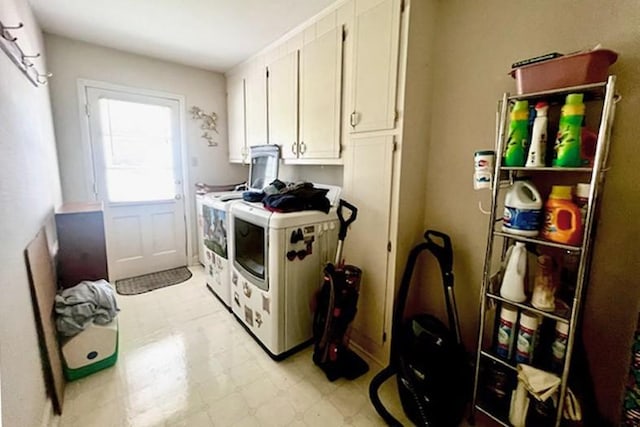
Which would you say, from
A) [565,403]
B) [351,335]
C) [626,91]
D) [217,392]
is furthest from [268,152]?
[565,403]

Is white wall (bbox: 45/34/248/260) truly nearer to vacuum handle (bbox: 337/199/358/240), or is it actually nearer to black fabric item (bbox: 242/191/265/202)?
black fabric item (bbox: 242/191/265/202)

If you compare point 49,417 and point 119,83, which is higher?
point 119,83

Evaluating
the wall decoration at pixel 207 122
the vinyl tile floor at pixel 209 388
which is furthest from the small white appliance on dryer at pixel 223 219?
the wall decoration at pixel 207 122

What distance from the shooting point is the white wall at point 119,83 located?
2.71 meters

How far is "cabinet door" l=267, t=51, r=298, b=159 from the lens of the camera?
8.00ft

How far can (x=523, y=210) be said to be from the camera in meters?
1.18

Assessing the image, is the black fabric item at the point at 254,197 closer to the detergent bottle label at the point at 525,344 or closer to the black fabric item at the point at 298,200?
the black fabric item at the point at 298,200

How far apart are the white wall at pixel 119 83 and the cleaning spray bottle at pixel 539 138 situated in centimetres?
344

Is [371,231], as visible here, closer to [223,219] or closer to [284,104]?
[223,219]

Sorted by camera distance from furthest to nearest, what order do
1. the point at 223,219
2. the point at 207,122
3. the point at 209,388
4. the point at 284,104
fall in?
the point at 207,122, the point at 284,104, the point at 223,219, the point at 209,388

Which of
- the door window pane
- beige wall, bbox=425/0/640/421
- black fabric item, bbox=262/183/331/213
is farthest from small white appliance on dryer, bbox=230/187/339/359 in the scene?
the door window pane

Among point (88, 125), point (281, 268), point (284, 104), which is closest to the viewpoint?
point (281, 268)

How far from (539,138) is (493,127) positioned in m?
0.49

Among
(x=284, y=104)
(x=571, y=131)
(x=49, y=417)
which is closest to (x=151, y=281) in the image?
(x=49, y=417)
